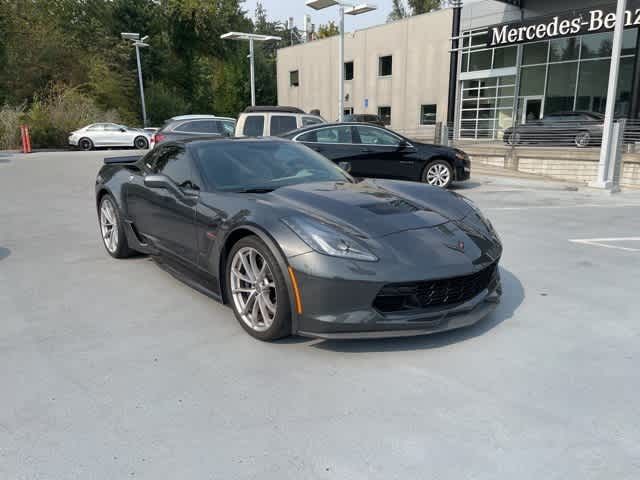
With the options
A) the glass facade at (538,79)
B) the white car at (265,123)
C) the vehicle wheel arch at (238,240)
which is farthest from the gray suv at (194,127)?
the glass facade at (538,79)

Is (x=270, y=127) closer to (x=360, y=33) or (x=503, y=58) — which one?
(x=503, y=58)

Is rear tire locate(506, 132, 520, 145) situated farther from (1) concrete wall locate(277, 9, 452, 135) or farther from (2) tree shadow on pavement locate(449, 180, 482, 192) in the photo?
(1) concrete wall locate(277, 9, 452, 135)

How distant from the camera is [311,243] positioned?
305 cm

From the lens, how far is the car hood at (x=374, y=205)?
3.31 m

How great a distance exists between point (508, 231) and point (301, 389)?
485 centimetres

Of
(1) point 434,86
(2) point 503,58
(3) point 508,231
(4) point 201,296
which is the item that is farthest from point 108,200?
(1) point 434,86

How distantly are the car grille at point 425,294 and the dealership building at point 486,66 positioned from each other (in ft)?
59.0

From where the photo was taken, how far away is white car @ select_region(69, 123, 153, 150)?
26016 mm

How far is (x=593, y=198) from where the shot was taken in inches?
410

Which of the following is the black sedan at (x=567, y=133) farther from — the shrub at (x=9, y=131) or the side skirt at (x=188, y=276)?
the shrub at (x=9, y=131)

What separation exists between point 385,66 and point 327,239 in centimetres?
3095

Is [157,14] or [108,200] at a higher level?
[157,14]

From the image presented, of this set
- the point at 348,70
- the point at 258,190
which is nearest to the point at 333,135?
the point at 258,190

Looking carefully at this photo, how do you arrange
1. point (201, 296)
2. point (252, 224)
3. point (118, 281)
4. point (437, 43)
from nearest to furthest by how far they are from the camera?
point (252, 224)
point (201, 296)
point (118, 281)
point (437, 43)
